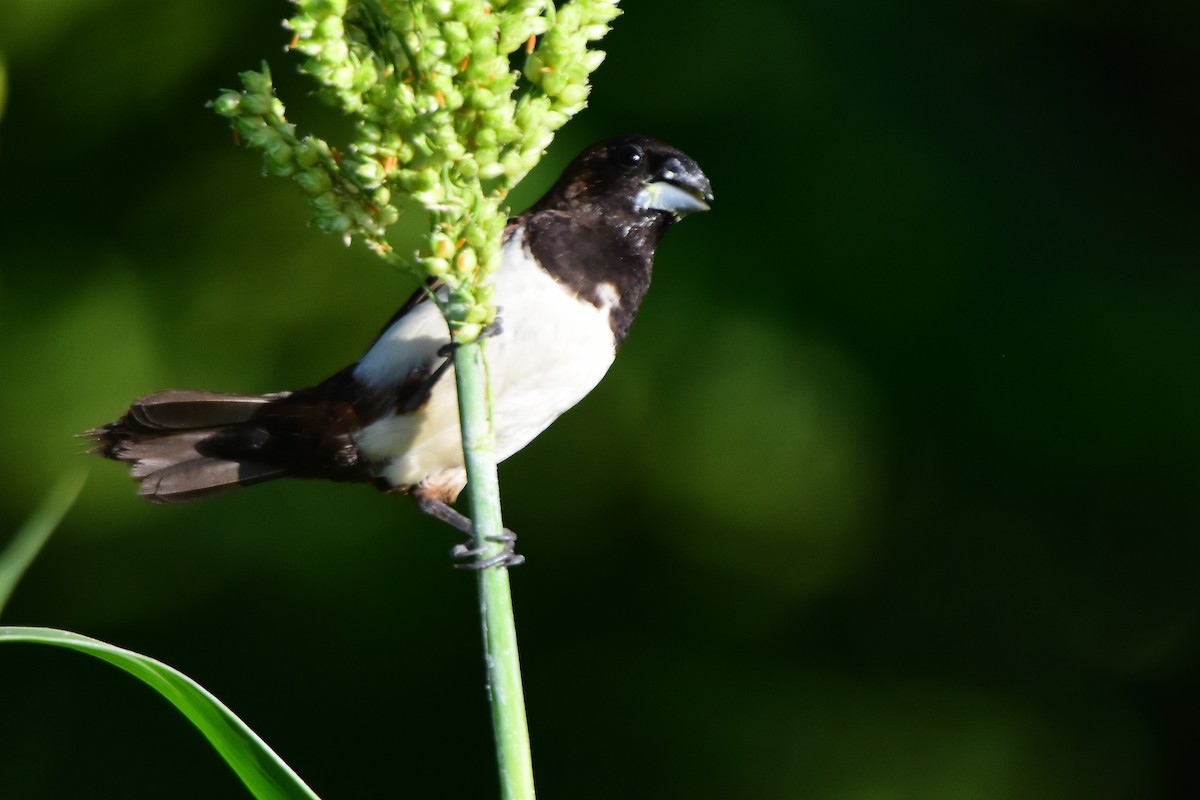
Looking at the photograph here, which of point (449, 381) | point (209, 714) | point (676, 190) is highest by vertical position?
point (676, 190)

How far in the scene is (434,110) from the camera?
755mm

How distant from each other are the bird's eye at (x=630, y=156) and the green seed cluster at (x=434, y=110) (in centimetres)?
88

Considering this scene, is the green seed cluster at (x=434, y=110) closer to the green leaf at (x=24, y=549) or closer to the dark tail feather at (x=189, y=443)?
the green leaf at (x=24, y=549)

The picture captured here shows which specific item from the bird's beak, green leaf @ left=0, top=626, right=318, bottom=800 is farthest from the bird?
green leaf @ left=0, top=626, right=318, bottom=800

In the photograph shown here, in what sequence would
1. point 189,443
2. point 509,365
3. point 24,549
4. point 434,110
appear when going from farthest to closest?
point 189,443, point 509,365, point 24,549, point 434,110

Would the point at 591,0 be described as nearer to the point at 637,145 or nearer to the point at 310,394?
the point at 637,145

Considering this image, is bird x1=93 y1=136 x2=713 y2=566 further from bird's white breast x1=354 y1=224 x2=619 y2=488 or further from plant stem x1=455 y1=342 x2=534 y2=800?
plant stem x1=455 y1=342 x2=534 y2=800

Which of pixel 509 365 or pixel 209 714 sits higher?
pixel 509 365

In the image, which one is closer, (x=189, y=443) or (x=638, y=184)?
(x=638, y=184)

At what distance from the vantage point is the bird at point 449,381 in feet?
5.08

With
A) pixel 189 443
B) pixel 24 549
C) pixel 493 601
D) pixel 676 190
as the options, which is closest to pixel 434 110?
pixel 493 601

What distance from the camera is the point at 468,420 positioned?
77 centimetres

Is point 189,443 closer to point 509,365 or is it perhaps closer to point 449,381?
point 449,381

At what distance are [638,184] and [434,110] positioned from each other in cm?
94
